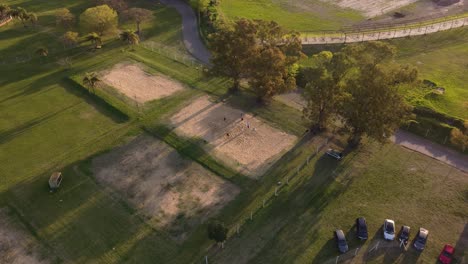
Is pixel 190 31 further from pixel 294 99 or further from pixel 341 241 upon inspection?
pixel 341 241

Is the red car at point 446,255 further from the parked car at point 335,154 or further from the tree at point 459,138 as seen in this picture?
the tree at point 459,138

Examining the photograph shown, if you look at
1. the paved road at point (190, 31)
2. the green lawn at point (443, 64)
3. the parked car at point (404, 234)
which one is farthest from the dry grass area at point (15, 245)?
the green lawn at point (443, 64)

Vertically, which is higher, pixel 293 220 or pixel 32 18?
pixel 32 18

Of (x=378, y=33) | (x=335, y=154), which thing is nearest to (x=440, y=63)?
(x=378, y=33)

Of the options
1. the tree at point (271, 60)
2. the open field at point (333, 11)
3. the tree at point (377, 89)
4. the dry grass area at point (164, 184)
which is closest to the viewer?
the dry grass area at point (164, 184)

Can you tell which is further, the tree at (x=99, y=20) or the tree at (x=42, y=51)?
the tree at (x=99, y=20)

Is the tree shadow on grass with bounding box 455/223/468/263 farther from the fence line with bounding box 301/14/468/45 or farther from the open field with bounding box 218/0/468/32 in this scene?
the open field with bounding box 218/0/468/32

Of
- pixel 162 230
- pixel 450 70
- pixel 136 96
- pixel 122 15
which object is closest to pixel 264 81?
pixel 136 96

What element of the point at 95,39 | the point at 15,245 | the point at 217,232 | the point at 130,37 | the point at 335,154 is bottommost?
the point at 15,245
